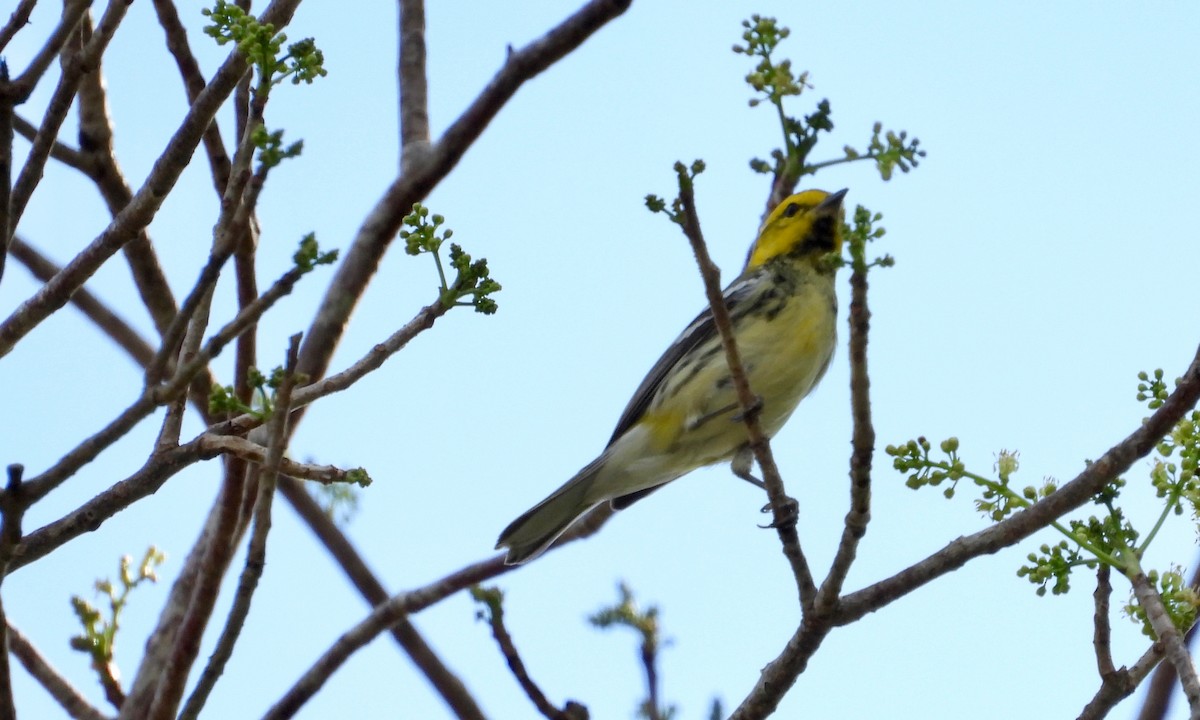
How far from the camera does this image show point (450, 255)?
9.55ft

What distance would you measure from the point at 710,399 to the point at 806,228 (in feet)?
3.55

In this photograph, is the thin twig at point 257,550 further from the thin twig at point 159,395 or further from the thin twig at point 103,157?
the thin twig at point 103,157

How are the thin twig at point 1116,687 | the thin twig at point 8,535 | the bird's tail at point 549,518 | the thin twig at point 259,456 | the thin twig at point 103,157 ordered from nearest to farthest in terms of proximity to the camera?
the thin twig at point 8,535 → the thin twig at point 259,456 → the thin twig at point 1116,687 → the thin twig at point 103,157 → the bird's tail at point 549,518

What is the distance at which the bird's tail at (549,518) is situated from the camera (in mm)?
5141

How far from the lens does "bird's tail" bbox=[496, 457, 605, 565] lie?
514cm

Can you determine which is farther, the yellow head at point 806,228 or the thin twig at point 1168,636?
the yellow head at point 806,228

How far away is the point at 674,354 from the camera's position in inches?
236

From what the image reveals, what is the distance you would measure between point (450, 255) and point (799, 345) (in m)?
2.79

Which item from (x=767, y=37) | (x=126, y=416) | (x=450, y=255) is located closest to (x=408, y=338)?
(x=450, y=255)

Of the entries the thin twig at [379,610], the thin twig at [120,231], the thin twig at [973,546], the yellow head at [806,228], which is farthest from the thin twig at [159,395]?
the yellow head at [806,228]

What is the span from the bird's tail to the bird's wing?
1.07ft

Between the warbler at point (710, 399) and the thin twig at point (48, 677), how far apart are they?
1.69 m

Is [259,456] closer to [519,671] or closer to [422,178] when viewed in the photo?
[519,671]

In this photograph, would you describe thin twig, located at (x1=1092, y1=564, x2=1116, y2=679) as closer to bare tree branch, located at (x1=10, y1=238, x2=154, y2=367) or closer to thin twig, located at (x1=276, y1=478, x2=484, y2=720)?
thin twig, located at (x1=276, y1=478, x2=484, y2=720)
